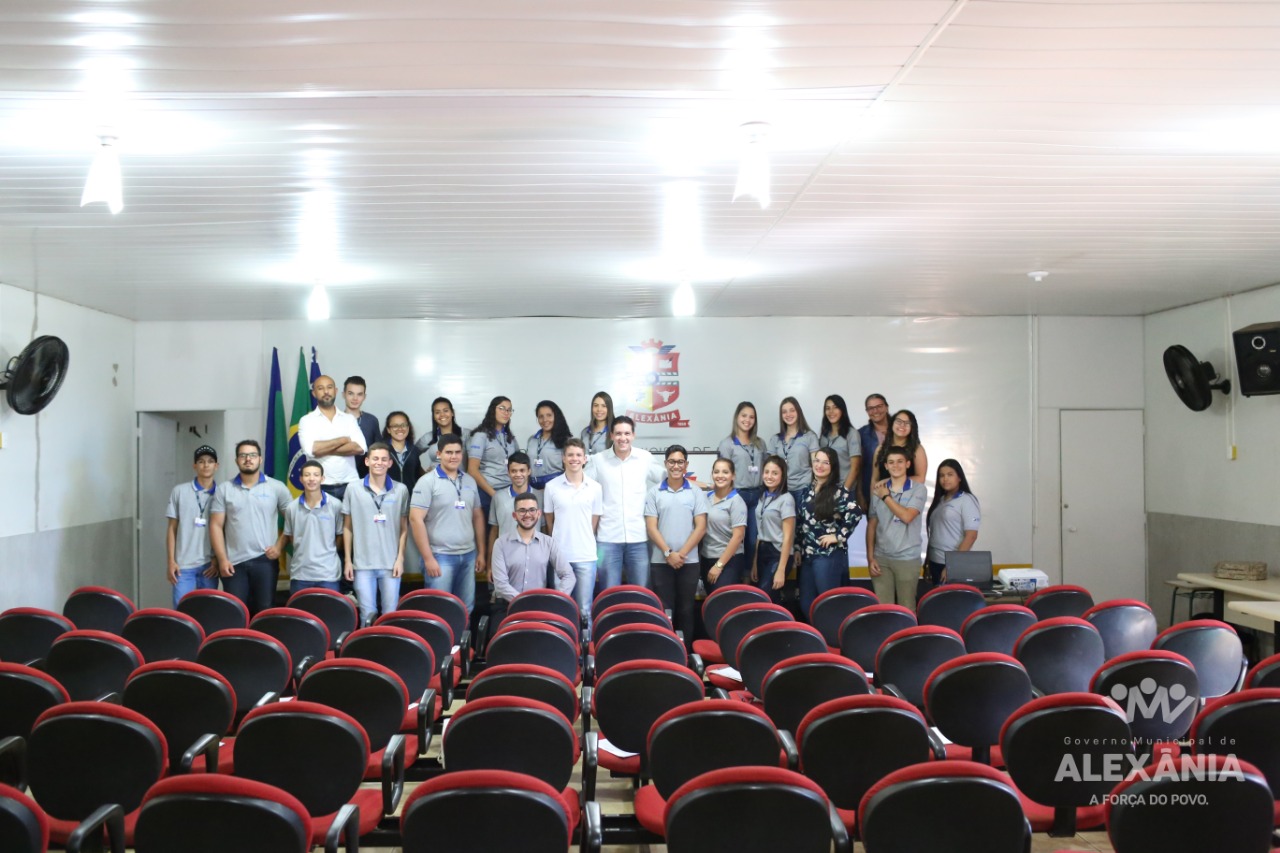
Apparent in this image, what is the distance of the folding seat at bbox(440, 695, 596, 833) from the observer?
3.46 m

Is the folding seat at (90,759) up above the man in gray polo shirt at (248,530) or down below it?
below

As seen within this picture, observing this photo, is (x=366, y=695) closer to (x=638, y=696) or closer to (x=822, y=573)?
(x=638, y=696)

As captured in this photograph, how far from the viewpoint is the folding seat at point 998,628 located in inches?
219

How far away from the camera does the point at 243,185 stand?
217 inches

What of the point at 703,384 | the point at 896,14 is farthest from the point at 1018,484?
the point at 896,14

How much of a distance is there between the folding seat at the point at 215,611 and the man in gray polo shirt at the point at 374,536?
1685 millimetres

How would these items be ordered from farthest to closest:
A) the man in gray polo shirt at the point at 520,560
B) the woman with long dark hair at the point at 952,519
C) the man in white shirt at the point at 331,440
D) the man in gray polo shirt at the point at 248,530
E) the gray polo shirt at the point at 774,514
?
the woman with long dark hair at the point at 952,519 < the man in white shirt at the point at 331,440 < the gray polo shirt at the point at 774,514 < the man in gray polo shirt at the point at 248,530 < the man in gray polo shirt at the point at 520,560

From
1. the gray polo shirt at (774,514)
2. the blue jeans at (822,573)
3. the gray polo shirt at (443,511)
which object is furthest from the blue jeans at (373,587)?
the blue jeans at (822,573)

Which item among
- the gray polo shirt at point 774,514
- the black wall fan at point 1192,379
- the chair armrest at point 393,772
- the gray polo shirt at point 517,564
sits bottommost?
the chair armrest at point 393,772

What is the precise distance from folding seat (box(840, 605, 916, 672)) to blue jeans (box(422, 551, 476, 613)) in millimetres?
3671

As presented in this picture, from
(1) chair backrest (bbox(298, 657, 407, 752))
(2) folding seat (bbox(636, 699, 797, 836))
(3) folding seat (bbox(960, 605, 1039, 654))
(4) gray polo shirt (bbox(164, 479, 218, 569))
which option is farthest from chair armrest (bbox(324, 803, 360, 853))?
(4) gray polo shirt (bbox(164, 479, 218, 569))

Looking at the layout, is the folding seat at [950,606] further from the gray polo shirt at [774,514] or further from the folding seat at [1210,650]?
the gray polo shirt at [774,514]

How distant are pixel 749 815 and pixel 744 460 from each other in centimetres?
718

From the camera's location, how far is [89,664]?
479 centimetres
